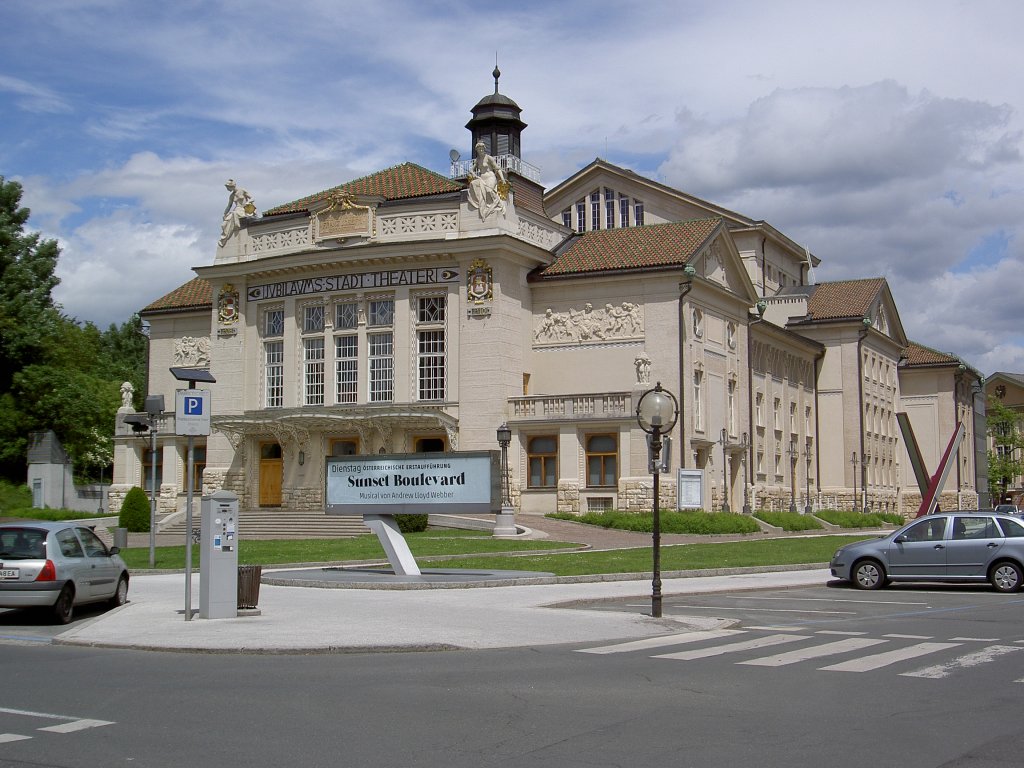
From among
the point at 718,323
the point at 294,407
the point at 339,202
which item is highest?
the point at 339,202

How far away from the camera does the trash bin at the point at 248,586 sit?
1741 centimetres

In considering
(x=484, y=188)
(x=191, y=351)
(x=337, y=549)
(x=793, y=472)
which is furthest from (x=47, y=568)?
(x=793, y=472)

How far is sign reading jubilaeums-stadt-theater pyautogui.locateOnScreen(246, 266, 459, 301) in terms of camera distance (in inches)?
1912

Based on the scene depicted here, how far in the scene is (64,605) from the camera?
17219mm

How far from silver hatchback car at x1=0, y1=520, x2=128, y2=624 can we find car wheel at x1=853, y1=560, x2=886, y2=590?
13838 mm

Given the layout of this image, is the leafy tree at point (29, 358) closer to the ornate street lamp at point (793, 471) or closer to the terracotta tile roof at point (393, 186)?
the terracotta tile roof at point (393, 186)

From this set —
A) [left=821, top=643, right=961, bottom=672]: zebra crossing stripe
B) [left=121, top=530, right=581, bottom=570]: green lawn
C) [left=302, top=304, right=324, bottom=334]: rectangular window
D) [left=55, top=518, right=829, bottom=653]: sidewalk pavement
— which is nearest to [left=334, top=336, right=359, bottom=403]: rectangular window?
[left=302, top=304, right=324, bottom=334]: rectangular window

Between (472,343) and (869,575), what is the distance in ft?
88.1

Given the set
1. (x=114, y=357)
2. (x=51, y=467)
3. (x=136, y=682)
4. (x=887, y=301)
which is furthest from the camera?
(x=114, y=357)

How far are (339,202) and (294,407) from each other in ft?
28.9

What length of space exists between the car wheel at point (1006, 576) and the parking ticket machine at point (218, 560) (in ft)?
45.0

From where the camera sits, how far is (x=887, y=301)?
7475 cm

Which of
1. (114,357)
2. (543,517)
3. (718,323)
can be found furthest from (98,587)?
(114,357)

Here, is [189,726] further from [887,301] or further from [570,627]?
[887,301]
